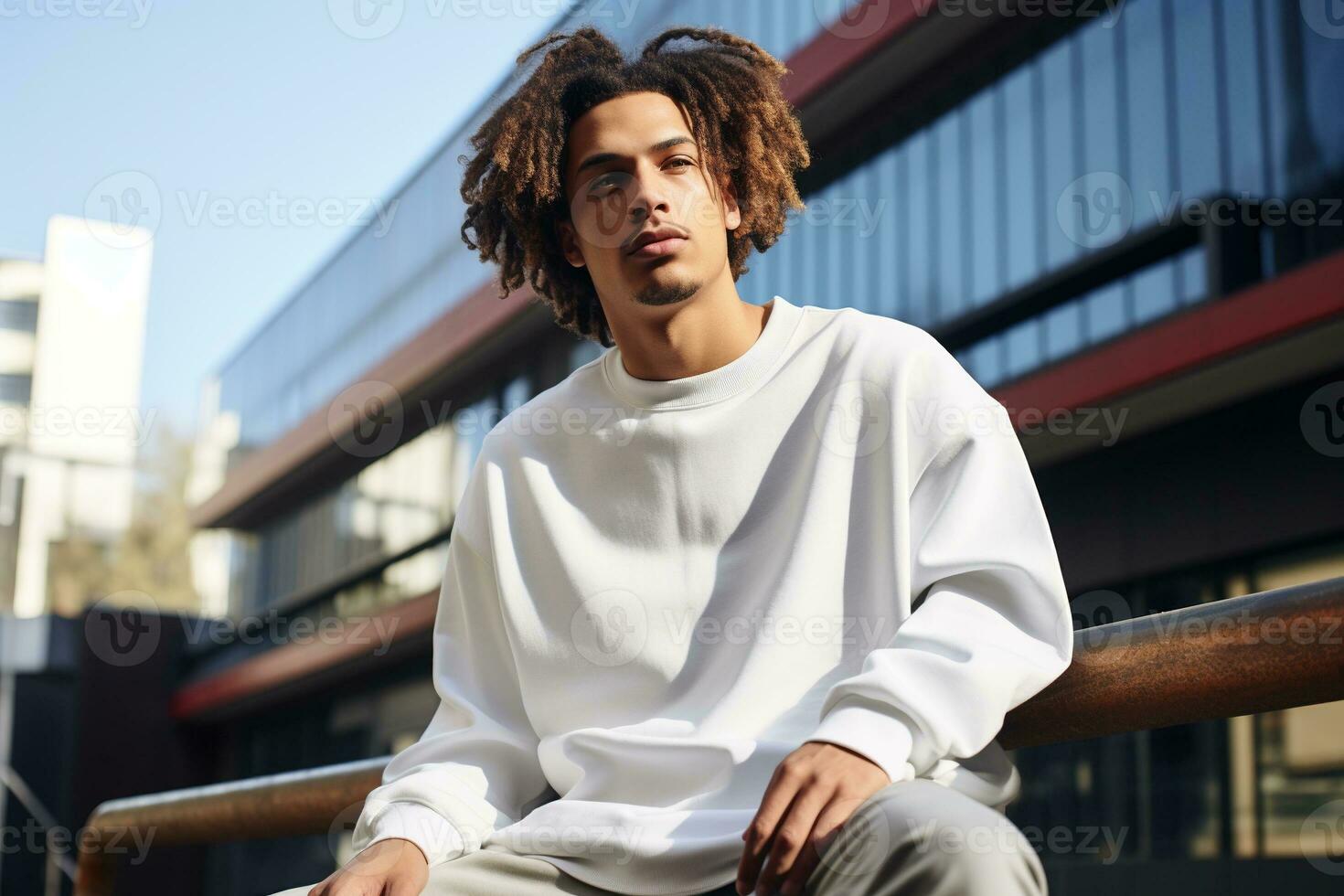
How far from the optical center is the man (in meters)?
1.22

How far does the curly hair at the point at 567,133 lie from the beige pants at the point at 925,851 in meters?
1.06

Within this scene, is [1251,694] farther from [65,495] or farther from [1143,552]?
[65,495]

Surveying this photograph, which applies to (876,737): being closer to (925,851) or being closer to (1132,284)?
(925,851)

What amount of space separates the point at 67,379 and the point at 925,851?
36.7 meters

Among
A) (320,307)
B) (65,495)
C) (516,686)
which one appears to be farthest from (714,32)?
(65,495)

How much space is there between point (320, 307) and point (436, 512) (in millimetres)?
3785

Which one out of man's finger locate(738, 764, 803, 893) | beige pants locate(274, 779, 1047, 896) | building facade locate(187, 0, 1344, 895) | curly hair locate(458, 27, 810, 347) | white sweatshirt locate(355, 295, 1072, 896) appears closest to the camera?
beige pants locate(274, 779, 1047, 896)

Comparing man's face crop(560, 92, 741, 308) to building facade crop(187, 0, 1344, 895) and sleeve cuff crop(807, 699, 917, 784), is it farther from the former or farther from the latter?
building facade crop(187, 0, 1344, 895)

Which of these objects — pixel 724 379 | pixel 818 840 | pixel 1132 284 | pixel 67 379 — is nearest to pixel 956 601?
pixel 818 840

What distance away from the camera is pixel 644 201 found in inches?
71.7

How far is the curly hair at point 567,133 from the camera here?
6.75ft

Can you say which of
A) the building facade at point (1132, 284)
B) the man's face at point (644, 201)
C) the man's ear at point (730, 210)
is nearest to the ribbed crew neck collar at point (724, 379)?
the man's face at point (644, 201)

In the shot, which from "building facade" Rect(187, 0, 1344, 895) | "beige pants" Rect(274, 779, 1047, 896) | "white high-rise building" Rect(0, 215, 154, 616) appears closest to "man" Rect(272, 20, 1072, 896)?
"beige pants" Rect(274, 779, 1047, 896)

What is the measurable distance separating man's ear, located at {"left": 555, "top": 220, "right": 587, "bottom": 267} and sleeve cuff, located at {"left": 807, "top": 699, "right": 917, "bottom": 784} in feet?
3.65
